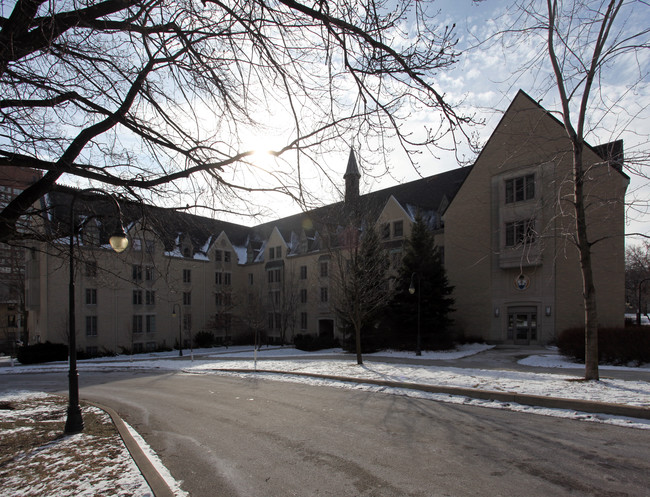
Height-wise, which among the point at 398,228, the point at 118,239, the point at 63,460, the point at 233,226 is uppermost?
the point at 233,226

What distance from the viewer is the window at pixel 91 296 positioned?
37.5m

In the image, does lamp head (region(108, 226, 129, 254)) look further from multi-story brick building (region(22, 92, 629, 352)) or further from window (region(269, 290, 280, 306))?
window (region(269, 290, 280, 306))

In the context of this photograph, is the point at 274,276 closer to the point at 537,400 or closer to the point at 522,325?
the point at 522,325

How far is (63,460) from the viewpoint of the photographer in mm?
6172

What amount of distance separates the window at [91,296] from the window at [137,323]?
388cm

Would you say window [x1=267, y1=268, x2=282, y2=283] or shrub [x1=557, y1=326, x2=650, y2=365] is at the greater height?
window [x1=267, y1=268, x2=282, y2=283]

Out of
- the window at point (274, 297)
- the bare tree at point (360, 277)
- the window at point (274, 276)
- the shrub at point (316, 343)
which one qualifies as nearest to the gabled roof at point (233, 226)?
the bare tree at point (360, 277)

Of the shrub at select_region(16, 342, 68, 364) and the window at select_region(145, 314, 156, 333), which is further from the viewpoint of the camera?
the window at select_region(145, 314, 156, 333)

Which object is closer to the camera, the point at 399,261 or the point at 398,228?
the point at 399,261

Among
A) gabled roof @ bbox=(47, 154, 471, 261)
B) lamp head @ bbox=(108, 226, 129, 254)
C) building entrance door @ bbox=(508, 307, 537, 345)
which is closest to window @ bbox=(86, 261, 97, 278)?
gabled roof @ bbox=(47, 154, 471, 261)

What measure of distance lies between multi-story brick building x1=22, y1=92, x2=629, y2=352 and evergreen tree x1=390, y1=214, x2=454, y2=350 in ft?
6.94

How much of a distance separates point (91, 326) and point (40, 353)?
500 cm

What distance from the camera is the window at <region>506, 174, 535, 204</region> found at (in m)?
27.6

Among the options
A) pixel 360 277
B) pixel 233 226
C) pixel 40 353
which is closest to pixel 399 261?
pixel 360 277
